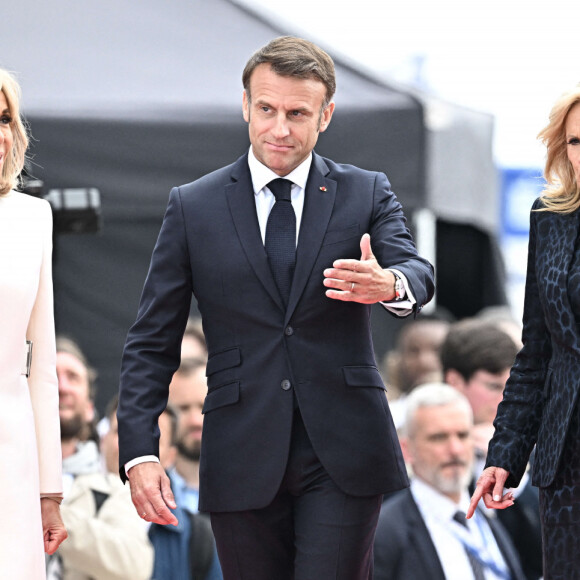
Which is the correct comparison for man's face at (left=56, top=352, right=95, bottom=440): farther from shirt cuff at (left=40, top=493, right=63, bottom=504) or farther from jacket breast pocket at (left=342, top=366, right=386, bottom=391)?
jacket breast pocket at (left=342, top=366, right=386, bottom=391)

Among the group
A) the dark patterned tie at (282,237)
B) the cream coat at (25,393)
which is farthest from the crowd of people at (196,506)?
the dark patterned tie at (282,237)

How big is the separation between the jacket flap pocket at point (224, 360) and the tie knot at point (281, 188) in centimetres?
47

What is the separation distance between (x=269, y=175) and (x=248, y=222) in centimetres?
16

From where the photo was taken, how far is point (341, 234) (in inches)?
152

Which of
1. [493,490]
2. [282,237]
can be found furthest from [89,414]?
[493,490]

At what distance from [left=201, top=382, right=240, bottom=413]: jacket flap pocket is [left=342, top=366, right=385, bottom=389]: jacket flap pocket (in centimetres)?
32

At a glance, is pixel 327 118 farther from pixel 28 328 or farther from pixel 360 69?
pixel 360 69

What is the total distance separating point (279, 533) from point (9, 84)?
1.50m

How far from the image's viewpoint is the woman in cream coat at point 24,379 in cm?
365

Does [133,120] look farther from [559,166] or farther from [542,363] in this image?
[542,363]

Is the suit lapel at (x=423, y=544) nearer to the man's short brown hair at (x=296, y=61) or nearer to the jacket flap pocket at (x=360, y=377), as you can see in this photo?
the jacket flap pocket at (x=360, y=377)

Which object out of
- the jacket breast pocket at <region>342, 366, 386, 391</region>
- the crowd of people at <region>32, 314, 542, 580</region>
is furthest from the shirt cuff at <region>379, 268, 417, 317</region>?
the crowd of people at <region>32, 314, 542, 580</region>

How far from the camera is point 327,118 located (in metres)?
3.98

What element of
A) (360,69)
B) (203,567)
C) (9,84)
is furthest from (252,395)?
(360,69)
